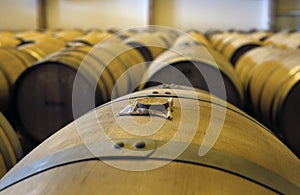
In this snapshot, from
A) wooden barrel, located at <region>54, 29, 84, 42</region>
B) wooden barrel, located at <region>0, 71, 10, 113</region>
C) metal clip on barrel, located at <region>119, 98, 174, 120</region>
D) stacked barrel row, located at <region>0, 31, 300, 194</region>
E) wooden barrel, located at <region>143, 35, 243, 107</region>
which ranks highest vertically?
metal clip on barrel, located at <region>119, 98, 174, 120</region>

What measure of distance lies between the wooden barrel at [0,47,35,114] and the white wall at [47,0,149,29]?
10.2 metres

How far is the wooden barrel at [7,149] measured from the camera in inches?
57.6

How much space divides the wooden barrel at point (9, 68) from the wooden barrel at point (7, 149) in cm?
129

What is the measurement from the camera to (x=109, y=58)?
10.5 ft

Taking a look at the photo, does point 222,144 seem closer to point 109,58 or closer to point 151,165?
point 151,165

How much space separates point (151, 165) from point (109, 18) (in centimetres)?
1299

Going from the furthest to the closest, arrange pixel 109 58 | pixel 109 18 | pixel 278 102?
pixel 109 18 → pixel 109 58 → pixel 278 102

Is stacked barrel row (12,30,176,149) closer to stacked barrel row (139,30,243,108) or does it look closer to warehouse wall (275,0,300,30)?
stacked barrel row (139,30,243,108)

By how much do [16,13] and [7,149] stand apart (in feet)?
41.6

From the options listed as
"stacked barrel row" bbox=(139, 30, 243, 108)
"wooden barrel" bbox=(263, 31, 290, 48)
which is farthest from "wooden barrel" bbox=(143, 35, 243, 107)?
"wooden barrel" bbox=(263, 31, 290, 48)


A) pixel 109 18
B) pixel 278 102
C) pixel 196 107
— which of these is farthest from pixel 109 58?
pixel 109 18

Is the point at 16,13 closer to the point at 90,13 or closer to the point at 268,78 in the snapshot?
the point at 90,13

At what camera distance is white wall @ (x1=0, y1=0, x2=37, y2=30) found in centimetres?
1318

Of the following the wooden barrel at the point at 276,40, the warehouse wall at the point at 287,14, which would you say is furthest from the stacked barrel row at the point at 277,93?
the warehouse wall at the point at 287,14
